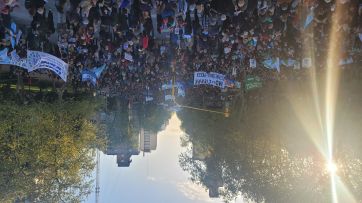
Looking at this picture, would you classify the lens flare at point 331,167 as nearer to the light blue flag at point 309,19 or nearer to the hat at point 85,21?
the light blue flag at point 309,19

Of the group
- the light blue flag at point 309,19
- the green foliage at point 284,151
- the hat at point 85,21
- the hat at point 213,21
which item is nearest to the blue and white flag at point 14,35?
the hat at point 85,21

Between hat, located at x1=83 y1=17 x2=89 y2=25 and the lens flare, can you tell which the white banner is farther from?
the lens flare

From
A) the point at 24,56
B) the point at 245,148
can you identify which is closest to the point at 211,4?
the point at 24,56

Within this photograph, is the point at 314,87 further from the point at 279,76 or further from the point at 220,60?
the point at 220,60

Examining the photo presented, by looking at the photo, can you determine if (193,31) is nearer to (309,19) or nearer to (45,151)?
(309,19)

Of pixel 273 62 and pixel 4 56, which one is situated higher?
pixel 273 62

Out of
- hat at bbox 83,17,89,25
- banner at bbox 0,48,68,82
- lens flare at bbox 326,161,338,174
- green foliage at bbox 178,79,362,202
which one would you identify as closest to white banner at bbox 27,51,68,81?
banner at bbox 0,48,68,82

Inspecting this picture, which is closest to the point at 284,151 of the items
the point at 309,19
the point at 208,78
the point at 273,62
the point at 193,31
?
the point at 208,78

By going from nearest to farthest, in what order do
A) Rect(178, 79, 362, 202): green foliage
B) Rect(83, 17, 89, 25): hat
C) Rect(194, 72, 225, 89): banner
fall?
Rect(83, 17, 89, 25): hat → Rect(194, 72, 225, 89): banner → Rect(178, 79, 362, 202): green foliage

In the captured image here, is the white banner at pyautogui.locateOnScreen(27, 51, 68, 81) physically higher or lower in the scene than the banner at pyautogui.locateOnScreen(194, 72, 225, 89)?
lower
